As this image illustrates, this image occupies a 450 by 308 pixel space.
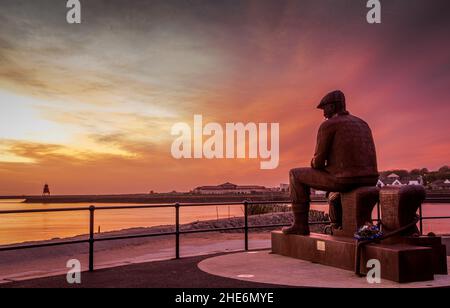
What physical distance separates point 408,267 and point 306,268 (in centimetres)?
164

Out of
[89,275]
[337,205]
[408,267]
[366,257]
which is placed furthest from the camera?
[337,205]

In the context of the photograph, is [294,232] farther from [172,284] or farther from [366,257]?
[172,284]

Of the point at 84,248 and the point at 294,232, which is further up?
the point at 294,232

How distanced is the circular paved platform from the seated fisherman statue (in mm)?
1109

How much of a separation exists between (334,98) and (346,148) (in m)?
0.92

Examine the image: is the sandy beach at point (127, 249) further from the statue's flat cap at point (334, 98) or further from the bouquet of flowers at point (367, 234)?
the bouquet of flowers at point (367, 234)

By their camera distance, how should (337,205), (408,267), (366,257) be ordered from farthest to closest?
(337,205), (366,257), (408,267)

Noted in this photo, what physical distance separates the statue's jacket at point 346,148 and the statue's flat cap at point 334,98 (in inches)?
9.0

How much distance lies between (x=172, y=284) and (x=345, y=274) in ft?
7.85

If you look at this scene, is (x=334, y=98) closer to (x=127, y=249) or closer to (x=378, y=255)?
(x=378, y=255)

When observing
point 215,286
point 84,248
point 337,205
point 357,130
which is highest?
point 357,130
